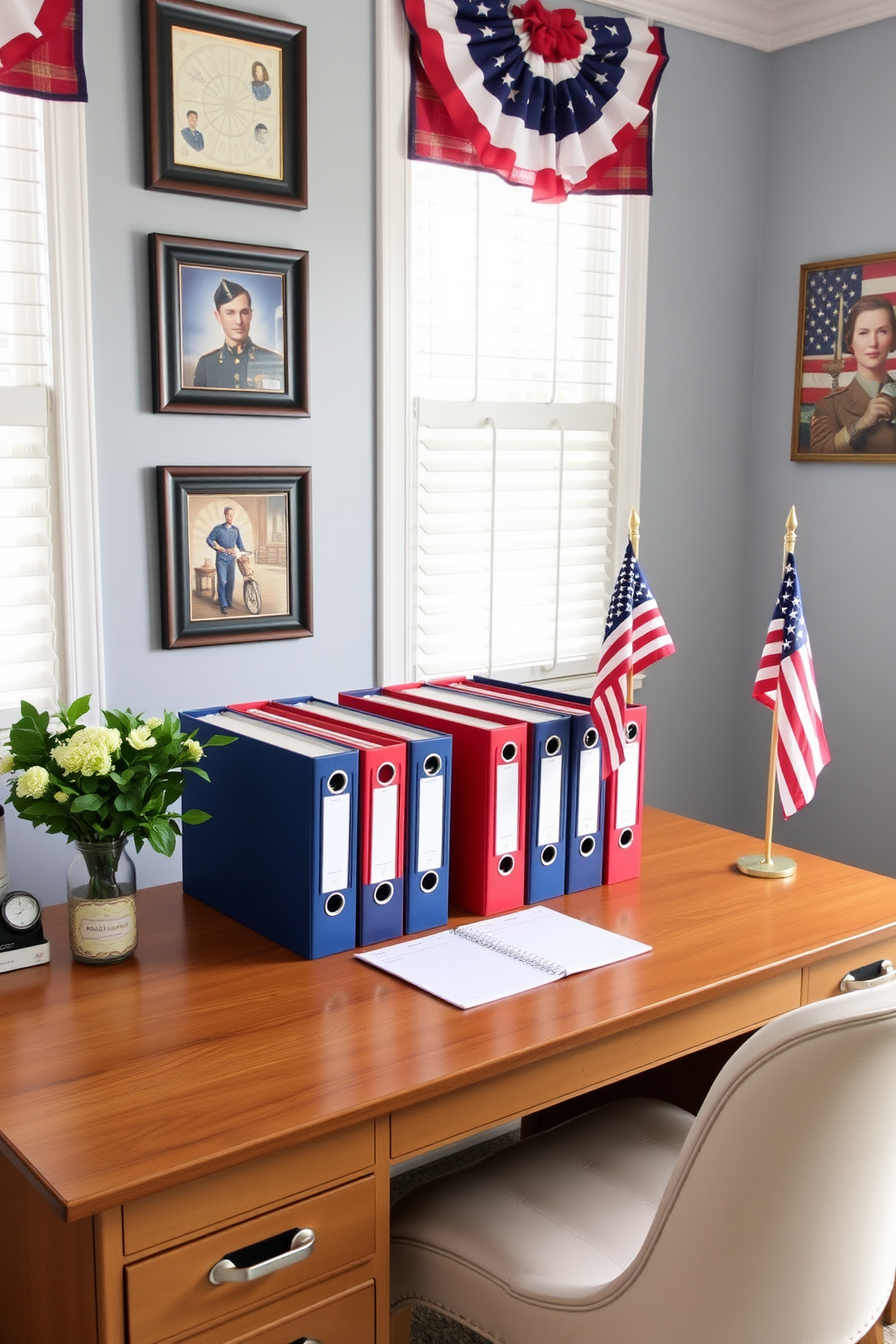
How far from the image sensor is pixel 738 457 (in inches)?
140

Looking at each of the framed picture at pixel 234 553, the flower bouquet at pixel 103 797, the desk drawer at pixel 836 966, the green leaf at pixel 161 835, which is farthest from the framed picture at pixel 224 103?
the desk drawer at pixel 836 966

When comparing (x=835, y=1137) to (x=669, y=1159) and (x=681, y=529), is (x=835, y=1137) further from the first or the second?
(x=681, y=529)

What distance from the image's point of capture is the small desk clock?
163 cm

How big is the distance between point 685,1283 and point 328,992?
557 millimetres

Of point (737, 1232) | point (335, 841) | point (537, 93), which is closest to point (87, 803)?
point (335, 841)

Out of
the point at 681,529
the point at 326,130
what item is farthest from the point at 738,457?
the point at 326,130

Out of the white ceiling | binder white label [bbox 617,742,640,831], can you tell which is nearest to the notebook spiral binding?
binder white label [bbox 617,742,640,831]

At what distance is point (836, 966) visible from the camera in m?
1.87

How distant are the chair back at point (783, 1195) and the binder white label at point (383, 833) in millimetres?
616

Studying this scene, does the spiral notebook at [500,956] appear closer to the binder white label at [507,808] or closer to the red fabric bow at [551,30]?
the binder white label at [507,808]

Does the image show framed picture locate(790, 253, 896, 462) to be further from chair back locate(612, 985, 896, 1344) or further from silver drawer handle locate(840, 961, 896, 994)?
chair back locate(612, 985, 896, 1344)

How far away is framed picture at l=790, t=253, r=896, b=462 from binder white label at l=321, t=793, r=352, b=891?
2.11 meters

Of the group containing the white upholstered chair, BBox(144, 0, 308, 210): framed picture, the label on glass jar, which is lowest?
the white upholstered chair

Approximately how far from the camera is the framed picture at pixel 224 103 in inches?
90.0
